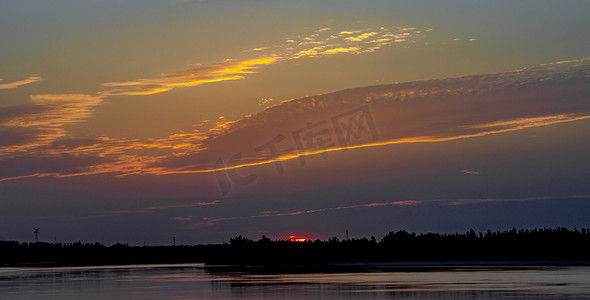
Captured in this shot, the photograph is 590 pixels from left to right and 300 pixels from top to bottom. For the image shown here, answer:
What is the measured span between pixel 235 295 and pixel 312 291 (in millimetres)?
9083

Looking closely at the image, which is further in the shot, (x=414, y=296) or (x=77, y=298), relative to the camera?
(x=77, y=298)

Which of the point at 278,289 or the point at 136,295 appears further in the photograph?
the point at 278,289

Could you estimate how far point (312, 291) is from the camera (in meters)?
87.3

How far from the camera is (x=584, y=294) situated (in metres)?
72.6

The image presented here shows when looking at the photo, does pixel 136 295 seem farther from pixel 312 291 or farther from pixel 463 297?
pixel 463 297

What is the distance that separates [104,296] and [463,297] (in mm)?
36591

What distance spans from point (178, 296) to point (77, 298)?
425 inches

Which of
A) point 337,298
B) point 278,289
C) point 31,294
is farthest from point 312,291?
point 31,294

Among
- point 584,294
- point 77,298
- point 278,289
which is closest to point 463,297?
point 584,294

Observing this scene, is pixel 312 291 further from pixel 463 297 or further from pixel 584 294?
pixel 584 294

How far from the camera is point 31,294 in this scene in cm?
8925

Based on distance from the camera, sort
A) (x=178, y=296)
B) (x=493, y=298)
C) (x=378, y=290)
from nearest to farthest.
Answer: (x=493, y=298) → (x=178, y=296) → (x=378, y=290)

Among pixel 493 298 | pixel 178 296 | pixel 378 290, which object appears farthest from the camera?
pixel 378 290

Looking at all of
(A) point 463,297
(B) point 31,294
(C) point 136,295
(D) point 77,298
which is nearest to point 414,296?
(A) point 463,297
